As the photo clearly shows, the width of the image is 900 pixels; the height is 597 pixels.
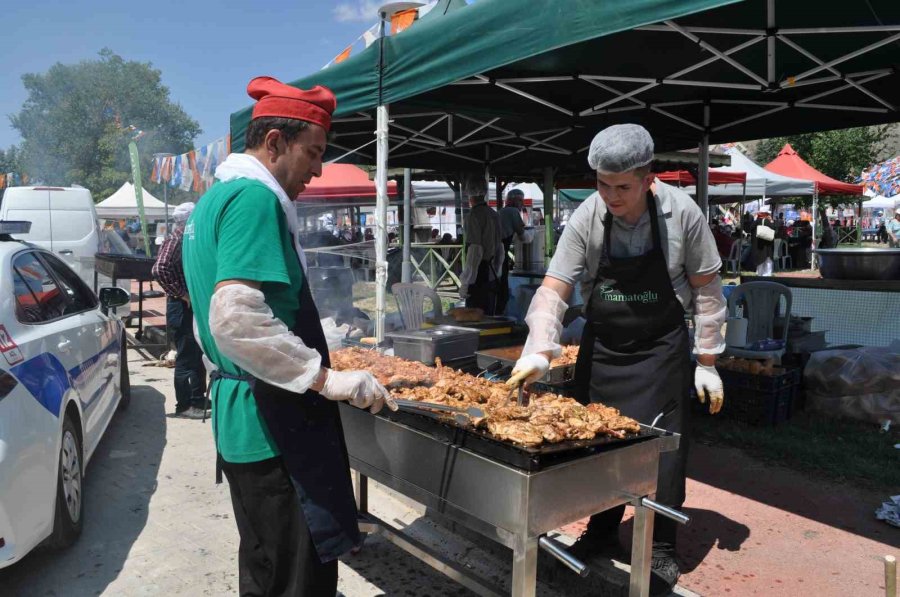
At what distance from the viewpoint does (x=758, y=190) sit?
17.4 m

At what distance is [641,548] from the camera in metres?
2.29

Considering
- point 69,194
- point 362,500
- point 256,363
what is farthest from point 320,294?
point 69,194

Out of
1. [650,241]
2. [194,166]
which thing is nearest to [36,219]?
[194,166]

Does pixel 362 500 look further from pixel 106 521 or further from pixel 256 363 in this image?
pixel 256 363

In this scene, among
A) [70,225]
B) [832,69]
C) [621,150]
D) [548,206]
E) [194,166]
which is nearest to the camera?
[621,150]

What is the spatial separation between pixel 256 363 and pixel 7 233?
3.56m

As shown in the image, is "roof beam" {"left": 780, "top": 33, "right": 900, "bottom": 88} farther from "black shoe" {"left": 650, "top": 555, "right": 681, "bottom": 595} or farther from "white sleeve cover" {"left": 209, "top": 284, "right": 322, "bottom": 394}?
"white sleeve cover" {"left": 209, "top": 284, "right": 322, "bottom": 394}

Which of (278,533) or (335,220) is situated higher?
(335,220)

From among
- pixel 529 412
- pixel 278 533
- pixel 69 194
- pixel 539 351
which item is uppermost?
pixel 69 194

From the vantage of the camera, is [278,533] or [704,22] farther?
[704,22]

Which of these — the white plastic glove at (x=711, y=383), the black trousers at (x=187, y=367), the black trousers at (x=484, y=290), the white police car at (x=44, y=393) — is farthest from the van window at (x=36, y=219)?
the white plastic glove at (x=711, y=383)

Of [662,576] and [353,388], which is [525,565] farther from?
[662,576]

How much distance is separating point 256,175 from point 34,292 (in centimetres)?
281

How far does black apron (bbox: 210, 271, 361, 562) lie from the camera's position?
1.79 meters
